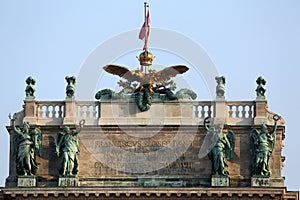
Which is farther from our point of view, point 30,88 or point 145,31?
point 145,31

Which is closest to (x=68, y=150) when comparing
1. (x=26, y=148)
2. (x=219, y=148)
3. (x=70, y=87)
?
(x=26, y=148)

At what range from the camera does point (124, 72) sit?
109 m

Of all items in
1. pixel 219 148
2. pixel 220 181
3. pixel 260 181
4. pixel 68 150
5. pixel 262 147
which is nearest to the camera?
pixel 260 181

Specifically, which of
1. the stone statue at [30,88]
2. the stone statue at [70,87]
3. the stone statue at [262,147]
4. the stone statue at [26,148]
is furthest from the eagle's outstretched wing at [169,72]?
the stone statue at [26,148]

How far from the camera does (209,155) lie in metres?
108

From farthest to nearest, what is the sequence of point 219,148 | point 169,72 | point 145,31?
point 145,31 < point 169,72 < point 219,148

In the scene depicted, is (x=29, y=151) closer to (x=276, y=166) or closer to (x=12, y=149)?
(x=12, y=149)

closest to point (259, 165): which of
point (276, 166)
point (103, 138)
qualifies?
point (276, 166)

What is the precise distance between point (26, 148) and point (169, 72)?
8.21m

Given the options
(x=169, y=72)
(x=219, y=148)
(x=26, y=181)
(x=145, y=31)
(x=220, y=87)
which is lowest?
(x=26, y=181)

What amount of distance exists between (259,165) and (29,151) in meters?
Result: 11.5

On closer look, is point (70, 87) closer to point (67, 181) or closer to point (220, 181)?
point (67, 181)

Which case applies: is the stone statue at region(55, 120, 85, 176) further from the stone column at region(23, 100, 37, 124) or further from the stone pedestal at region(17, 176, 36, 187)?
the stone column at region(23, 100, 37, 124)

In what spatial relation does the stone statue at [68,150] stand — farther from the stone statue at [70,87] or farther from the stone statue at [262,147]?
the stone statue at [262,147]
